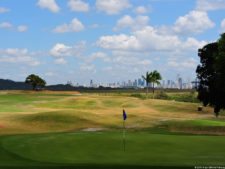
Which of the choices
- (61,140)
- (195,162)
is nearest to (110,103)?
(61,140)

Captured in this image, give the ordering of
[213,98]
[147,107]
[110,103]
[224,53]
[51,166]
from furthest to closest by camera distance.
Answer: [110,103] → [147,107] → [213,98] → [224,53] → [51,166]

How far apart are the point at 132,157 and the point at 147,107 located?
6925cm

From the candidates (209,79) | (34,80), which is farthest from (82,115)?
(34,80)

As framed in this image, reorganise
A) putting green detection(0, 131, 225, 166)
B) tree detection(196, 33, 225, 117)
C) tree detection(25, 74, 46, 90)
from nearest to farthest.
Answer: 1. putting green detection(0, 131, 225, 166)
2. tree detection(196, 33, 225, 117)
3. tree detection(25, 74, 46, 90)

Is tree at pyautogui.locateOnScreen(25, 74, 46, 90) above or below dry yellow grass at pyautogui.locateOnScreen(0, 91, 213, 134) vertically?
above

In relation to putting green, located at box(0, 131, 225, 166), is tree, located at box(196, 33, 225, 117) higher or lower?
higher

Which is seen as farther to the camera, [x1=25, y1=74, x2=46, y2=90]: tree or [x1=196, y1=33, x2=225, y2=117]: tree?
[x1=25, y1=74, x2=46, y2=90]: tree

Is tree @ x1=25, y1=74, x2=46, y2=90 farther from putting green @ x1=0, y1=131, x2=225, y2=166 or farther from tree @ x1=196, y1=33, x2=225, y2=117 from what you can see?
putting green @ x1=0, y1=131, x2=225, y2=166

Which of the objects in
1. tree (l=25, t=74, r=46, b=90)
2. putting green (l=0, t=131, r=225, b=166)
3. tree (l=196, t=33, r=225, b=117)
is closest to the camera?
putting green (l=0, t=131, r=225, b=166)

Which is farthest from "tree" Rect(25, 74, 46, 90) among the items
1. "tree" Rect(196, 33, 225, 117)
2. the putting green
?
the putting green

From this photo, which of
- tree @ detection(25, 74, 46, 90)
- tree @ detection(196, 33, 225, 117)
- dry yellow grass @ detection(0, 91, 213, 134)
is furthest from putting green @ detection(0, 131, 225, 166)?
tree @ detection(25, 74, 46, 90)

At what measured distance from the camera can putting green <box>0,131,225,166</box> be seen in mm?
25875

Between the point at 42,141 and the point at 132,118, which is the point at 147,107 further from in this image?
the point at 42,141

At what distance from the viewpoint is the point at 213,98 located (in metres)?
59.0
